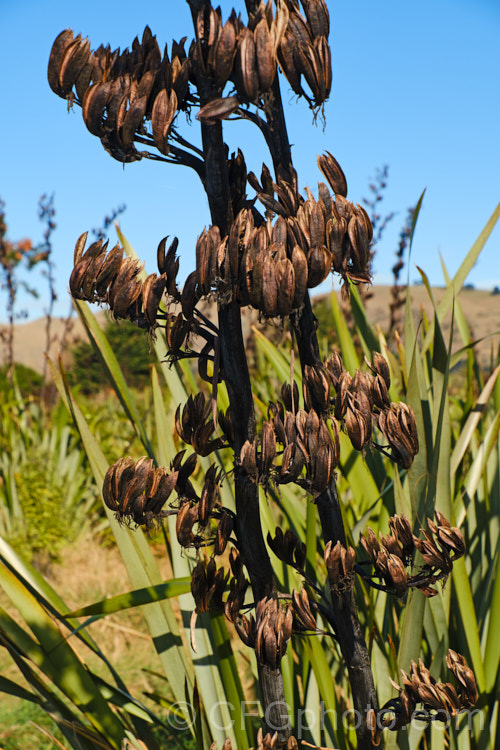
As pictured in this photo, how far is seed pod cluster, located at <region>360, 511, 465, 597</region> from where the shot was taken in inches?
37.9

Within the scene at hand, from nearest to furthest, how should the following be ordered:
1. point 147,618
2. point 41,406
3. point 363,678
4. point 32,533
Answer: point 363,678 → point 147,618 → point 32,533 → point 41,406

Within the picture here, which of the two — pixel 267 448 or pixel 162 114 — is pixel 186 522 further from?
pixel 162 114

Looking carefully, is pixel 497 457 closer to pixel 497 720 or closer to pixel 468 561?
pixel 468 561

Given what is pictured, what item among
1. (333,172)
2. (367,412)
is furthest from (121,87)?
(367,412)

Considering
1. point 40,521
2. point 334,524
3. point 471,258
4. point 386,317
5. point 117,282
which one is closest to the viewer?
point 117,282

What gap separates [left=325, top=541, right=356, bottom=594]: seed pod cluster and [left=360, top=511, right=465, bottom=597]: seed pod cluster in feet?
0.18

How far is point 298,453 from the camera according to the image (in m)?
0.89

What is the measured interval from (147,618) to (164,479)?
0.71m

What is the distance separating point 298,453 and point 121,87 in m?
0.66

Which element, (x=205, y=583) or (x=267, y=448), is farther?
(x=205, y=583)

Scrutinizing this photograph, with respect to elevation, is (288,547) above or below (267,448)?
below

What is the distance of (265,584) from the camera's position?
101cm

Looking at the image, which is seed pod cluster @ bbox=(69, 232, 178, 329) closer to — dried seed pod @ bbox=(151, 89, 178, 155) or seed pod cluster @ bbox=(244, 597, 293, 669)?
dried seed pod @ bbox=(151, 89, 178, 155)

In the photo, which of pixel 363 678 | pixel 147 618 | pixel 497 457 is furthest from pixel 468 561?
pixel 147 618
